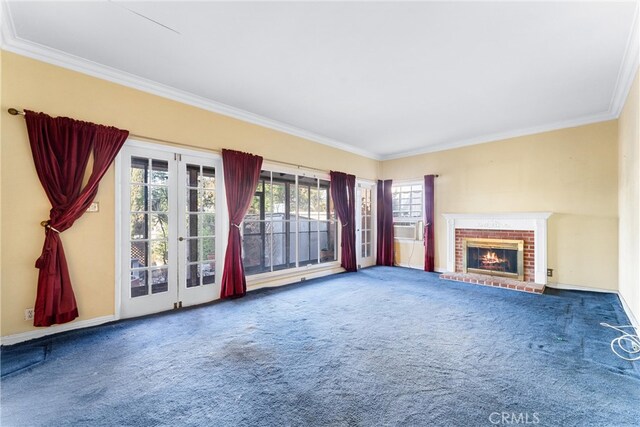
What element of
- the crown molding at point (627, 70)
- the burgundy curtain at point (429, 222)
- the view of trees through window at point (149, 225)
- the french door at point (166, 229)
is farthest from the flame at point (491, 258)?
the view of trees through window at point (149, 225)

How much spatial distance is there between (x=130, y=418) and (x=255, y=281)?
292cm

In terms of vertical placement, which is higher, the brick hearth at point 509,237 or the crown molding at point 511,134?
the crown molding at point 511,134

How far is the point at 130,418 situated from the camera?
172cm

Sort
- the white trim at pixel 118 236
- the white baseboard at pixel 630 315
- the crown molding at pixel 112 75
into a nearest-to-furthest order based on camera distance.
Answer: the crown molding at pixel 112 75, the white baseboard at pixel 630 315, the white trim at pixel 118 236

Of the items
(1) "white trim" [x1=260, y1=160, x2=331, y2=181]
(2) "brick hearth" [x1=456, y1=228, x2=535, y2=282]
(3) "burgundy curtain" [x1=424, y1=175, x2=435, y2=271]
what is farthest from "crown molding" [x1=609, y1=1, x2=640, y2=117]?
(1) "white trim" [x1=260, y1=160, x2=331, y2=181]

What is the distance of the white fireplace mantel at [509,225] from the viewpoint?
4871mm

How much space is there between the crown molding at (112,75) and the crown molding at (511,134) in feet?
10.6

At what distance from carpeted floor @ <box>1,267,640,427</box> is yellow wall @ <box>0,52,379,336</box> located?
1.59ft

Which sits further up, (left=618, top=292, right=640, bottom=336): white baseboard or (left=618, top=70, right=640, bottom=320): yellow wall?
(left=618, top=70, right=640, bottom=320): yellow wall

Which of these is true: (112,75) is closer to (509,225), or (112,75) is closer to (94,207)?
(94,207)

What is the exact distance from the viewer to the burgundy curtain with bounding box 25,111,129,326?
2734mm

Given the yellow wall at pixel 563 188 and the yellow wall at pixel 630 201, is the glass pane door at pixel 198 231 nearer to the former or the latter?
the yellow wall at pixel 563 188

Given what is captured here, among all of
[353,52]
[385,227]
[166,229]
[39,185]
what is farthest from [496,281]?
[39,185]

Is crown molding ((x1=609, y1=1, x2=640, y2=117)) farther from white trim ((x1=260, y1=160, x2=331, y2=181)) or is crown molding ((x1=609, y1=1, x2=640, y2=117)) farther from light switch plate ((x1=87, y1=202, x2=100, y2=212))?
light switch plate ((x1=87, y1=202, x2=100, y2=212))
